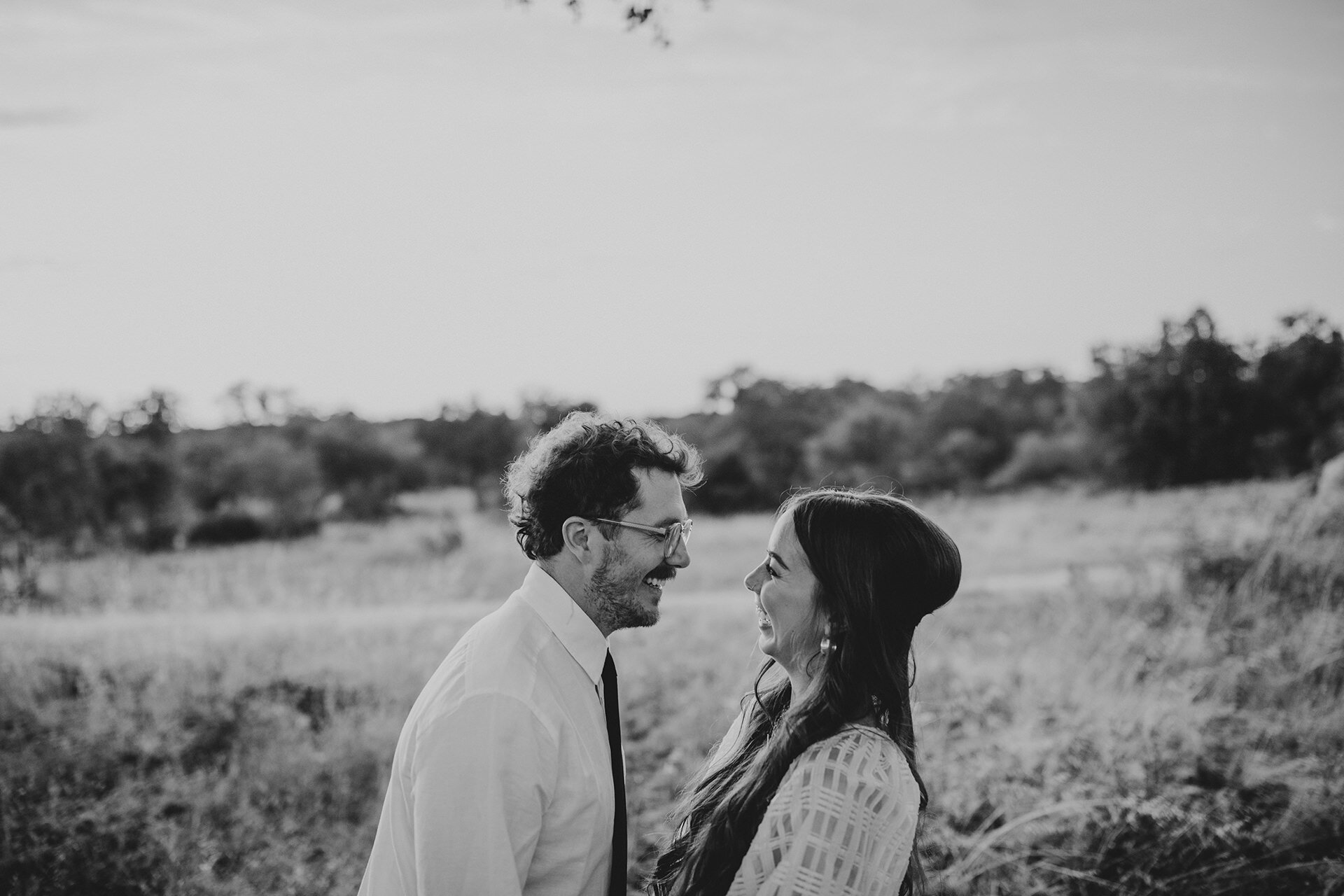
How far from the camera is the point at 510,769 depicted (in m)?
1.85

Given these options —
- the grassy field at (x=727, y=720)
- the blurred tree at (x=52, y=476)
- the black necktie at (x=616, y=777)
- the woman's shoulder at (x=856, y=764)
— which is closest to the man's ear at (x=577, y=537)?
the black necktie at (x=616, y=777)

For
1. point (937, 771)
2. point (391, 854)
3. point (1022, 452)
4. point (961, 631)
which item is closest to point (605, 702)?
point (391, 854)

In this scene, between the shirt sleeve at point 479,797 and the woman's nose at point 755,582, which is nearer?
the shirt sleeve at point 479,797

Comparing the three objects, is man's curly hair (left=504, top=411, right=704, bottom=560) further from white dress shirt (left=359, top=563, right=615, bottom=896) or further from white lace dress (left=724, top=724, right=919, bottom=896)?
white lace dress (left=724, top=724, right=919, bottom=896)

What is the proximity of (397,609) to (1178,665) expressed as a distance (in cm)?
996

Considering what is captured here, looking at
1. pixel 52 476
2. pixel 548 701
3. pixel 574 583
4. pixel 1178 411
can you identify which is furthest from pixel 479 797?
pixel 1178 411

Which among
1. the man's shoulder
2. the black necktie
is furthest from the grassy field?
the man's shoulder

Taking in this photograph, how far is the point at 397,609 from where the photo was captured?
39.1 ft

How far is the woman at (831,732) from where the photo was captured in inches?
72.7

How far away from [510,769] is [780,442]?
45.5m

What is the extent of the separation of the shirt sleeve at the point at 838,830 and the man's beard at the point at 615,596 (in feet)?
2.15

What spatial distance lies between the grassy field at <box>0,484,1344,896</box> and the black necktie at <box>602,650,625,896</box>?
1.82 meters

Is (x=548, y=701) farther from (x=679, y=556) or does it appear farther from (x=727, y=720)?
(x=727, y=720)

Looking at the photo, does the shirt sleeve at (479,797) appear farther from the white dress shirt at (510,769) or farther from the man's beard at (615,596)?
the man's beard at (615,596)
